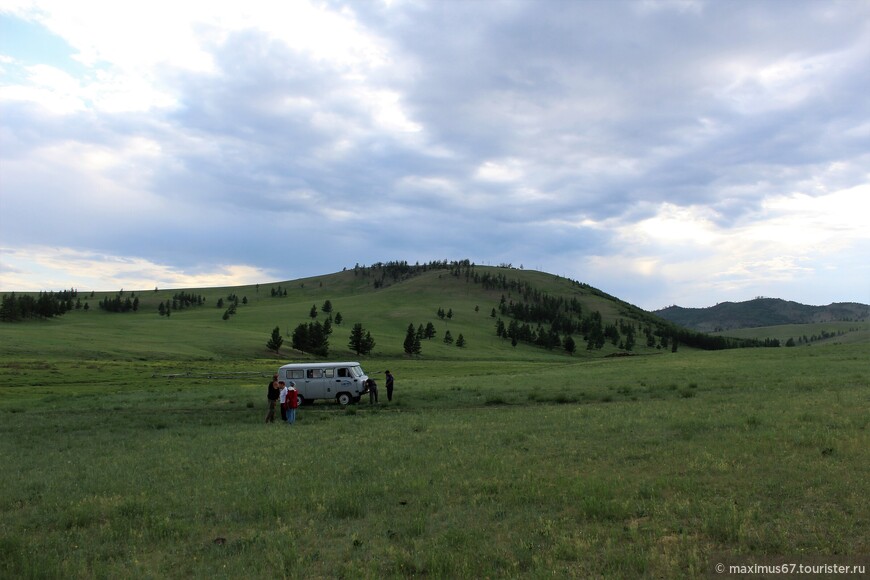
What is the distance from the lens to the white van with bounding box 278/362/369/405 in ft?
116

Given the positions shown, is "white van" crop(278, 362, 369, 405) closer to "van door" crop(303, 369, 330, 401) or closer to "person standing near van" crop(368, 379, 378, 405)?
"van door" crop(303, 369, 330, 401)

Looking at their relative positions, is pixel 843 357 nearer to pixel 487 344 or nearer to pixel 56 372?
pixel 56 372

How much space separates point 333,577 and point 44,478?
453 inches

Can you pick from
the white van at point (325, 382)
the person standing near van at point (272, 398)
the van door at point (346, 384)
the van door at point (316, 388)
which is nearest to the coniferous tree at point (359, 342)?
the white van at point (325, 382)

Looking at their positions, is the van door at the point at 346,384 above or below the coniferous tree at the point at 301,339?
above

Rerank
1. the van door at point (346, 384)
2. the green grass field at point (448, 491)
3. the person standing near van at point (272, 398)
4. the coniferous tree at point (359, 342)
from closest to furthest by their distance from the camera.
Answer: the green grass field at point (448, 491) < the person standing near van at point (272, 398) < the van door at point (346, 384) < the coniferous tree at point (359, 342)

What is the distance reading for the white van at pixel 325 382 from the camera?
35.2 metres

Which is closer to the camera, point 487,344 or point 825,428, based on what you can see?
point 825,428

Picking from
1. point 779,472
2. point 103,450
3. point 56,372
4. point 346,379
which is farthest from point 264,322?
point 779,472

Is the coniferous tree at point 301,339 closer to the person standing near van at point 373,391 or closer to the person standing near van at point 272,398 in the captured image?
the person standing near van at point 373,391

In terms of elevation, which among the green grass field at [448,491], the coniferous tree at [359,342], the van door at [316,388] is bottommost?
the coniferous tree at [359,342]

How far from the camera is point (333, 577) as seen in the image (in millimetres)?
7812

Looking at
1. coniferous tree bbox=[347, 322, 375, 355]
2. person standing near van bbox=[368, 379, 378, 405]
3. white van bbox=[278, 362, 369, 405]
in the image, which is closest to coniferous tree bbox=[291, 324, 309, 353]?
coniferous tree bbox=[347, 322, 375, 355]

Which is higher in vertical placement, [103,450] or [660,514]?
[660,514]
